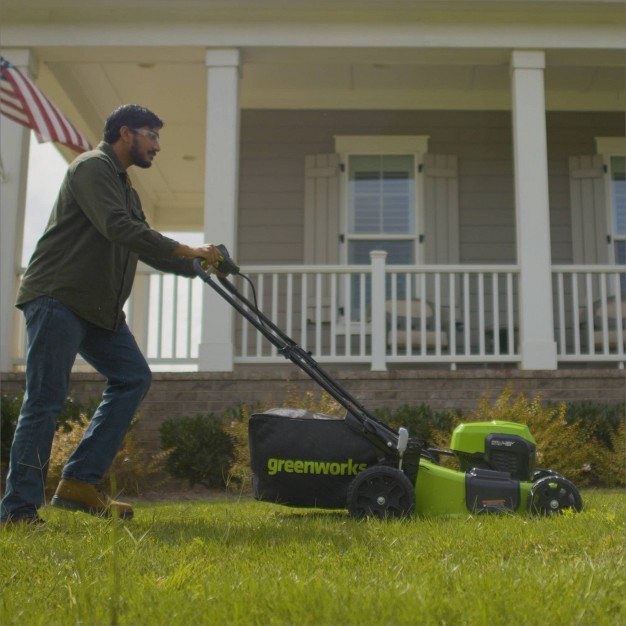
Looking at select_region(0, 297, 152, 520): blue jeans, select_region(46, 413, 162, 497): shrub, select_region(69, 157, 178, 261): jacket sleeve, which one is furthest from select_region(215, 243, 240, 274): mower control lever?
select_region(46, 413, 162, 497): shrub

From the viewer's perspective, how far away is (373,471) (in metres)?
3.90

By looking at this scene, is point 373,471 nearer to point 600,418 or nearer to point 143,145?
point 143,145

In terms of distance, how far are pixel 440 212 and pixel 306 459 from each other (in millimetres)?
6608

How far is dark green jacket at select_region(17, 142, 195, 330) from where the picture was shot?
374 cm

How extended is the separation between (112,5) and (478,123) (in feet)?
15.3

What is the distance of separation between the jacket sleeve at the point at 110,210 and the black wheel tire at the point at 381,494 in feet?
4.45

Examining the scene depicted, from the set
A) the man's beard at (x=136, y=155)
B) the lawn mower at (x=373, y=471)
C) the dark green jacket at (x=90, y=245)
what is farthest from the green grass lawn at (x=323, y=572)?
the man's beard at (x=136, y=155)

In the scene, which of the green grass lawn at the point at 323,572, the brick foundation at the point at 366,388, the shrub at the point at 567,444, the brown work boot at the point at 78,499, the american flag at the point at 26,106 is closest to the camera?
the green grass lawn at the point at 323,572

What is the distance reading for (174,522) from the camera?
3.73 m

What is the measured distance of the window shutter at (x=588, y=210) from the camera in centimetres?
1009

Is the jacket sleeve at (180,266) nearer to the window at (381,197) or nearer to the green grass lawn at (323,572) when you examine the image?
the green grass lawn at (323,572)

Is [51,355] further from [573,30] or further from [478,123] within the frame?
[478,123]

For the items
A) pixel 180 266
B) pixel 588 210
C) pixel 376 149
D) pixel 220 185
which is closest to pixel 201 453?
pixel 220 185

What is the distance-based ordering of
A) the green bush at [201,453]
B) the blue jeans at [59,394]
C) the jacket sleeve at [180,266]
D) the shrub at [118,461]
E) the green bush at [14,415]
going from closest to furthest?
the blue jeans at [59,394]
the jacket sleeve at [180,266]
the shrub at [118,461]
the green bush at [201,453]
the green bush at [14,415]
